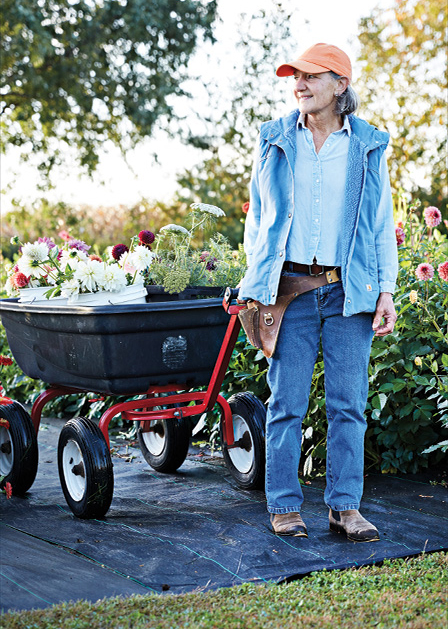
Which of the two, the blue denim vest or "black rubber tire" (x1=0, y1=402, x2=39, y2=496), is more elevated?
the blue denim vest

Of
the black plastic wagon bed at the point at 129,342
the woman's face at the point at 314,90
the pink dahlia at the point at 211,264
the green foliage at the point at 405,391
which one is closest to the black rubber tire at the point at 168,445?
the green foliage at the point at 405,391

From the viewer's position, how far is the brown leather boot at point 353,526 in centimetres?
265

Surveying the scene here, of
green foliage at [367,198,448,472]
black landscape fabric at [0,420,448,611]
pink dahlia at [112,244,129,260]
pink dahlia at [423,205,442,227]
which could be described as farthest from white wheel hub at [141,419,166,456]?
pink dahlia at [423,205,442,227]

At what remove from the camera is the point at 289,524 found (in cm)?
271

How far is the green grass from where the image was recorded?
77.8 inches

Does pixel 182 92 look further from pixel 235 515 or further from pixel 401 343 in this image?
pixel 235 515

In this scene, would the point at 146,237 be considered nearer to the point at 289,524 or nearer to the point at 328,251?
the point at 328,251

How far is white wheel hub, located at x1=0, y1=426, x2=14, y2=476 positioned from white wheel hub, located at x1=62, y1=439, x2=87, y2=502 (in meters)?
0.38

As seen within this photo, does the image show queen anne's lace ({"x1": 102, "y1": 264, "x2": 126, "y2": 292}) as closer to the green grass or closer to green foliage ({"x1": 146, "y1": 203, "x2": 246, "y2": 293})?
green foliage ({"x1": 146, "y1": 203, "x2": 246, "y2": 293})

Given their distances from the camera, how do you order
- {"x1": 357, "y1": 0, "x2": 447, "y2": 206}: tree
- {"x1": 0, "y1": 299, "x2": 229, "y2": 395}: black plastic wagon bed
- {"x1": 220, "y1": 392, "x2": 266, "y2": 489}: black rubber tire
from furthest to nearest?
{"x1": 357, "y1": 0, "x2": 447, "y2": 206}: tree
{"x1": 220, "y1": 392, "x2": 266, "y2": 489}: black rubber tire
{"x1": 0, "y1": 299, "x2": 229, "y2": 395}: black plastic wagon bed

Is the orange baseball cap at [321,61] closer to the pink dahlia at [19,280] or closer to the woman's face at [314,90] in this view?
the woman's face at [314,90]

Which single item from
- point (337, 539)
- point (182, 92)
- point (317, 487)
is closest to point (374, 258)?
point (337, 539)

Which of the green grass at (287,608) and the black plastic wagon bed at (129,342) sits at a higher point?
the black plastic wagon bed at (129,342)

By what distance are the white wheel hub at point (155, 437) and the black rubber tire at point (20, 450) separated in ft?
1.85
